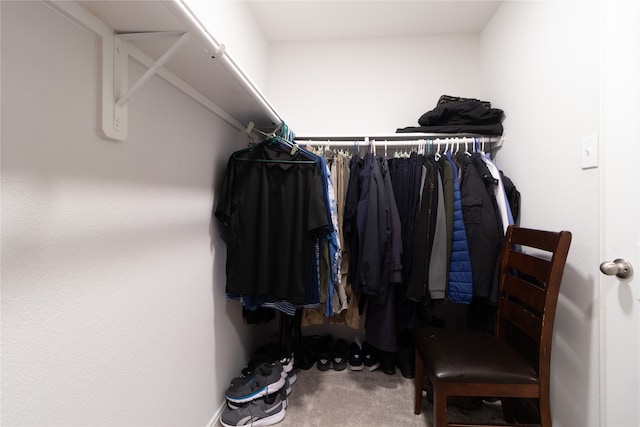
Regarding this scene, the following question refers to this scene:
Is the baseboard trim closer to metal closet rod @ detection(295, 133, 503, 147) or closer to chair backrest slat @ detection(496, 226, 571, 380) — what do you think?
chair backrest slat @ detection(496, 226, 571, 380)

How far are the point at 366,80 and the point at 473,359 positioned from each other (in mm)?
1950

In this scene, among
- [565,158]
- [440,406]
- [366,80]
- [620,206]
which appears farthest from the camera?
[366,80]

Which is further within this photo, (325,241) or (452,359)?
(325,241)

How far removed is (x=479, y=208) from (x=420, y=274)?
1.59 ft

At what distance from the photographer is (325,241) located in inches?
52.2

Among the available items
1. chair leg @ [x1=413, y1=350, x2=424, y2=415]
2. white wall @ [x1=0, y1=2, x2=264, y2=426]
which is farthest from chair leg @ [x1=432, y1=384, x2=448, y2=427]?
white wall @ [x1=0, y1=2, x2=264, y2=426]

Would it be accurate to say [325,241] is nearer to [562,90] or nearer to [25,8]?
[25,8]

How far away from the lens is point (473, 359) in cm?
101

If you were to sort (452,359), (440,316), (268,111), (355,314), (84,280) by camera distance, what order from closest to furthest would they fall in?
(84,280), (452,359), (268,111), (355,314), (440,316)

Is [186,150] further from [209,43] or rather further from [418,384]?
[418,384]

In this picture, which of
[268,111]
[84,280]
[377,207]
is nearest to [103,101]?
[84,280]

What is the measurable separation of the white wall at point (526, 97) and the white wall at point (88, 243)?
1300mm

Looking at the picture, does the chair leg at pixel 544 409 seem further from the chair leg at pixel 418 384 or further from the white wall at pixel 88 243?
the white wall at pixel 88 243

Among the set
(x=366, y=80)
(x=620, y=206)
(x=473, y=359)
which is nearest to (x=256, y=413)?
(x=473, y=359)
